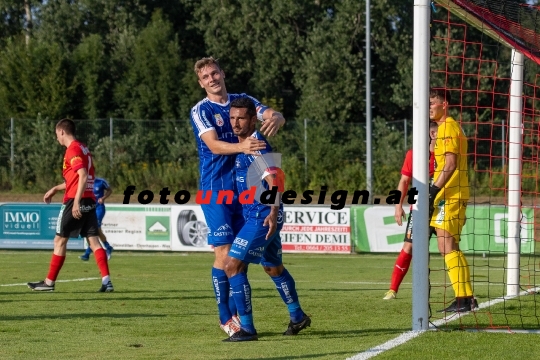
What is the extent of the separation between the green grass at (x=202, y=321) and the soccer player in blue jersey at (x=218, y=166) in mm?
448

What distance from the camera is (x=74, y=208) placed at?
41.1 feet

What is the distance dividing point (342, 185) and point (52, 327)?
80.7 ft

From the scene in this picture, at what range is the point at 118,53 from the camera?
46094mm

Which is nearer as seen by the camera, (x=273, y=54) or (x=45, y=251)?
(x=45, y=251)

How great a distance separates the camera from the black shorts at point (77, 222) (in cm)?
1281

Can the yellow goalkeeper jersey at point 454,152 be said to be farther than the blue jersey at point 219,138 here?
Yes

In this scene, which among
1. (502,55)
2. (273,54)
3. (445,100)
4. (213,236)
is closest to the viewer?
(213,236)

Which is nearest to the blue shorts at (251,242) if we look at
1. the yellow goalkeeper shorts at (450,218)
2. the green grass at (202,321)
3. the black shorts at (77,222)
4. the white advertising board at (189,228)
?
the green grass at (202,321)

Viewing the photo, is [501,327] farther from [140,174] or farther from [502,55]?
[502,55]

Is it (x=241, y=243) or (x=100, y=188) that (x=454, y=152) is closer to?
(x=241, y=243)

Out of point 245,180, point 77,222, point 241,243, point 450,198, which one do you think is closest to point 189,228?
point 77,222

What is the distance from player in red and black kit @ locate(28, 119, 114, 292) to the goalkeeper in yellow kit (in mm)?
4409

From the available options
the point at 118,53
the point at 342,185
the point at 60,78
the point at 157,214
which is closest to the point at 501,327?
the point at 157,214

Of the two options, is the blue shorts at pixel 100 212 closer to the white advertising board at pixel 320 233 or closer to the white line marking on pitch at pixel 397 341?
the white advertising board at pixel 320 233
